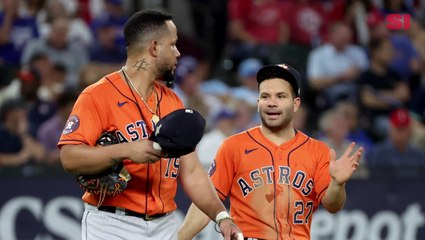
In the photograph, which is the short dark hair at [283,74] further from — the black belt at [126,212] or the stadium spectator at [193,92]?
the stadium spectator at [193,92]

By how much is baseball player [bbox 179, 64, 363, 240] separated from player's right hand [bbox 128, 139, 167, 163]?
1118 millimetres

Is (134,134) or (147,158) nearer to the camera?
(147,158)

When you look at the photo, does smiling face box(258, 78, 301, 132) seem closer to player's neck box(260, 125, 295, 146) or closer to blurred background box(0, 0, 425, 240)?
player's neck box(260, 125, 295, 146)

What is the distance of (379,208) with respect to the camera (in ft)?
35.4

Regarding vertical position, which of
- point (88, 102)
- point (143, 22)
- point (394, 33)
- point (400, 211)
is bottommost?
point (400, 211)

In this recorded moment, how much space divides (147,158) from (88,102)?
1.90 feet

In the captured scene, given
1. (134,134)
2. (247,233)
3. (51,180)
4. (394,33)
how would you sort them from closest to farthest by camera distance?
(134,134) < (247,233) < (51,180) < (394,33)

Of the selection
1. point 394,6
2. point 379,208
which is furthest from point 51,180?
point 394,6

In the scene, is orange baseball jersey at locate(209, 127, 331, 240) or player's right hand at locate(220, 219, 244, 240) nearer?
player's right hand at locate(220, 219, 244, 240)

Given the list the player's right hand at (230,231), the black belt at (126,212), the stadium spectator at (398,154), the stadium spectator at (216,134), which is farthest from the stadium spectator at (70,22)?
the player's right hand at (230,231)

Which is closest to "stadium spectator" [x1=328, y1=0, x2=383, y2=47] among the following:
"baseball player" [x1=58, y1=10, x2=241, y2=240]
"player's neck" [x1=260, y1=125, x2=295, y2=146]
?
"player's neck" [x1=260, y1=125, x2=295, y2=146]

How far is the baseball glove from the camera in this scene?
19.6ft

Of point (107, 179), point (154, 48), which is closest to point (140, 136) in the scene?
point (107, 179)

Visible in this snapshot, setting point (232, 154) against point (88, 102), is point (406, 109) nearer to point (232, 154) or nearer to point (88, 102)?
point (232, 154)
